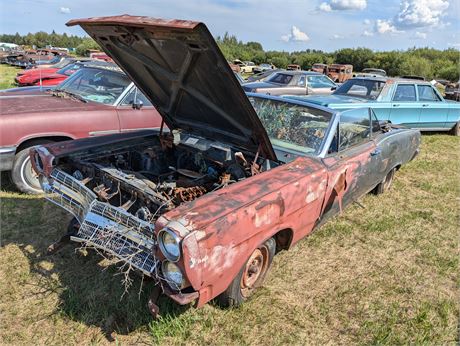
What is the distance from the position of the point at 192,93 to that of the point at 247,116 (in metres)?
0.65

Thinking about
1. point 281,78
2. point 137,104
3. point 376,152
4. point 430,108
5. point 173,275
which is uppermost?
point 281,78

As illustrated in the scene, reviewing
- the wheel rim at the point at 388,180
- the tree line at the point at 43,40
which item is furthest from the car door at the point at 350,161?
the tree line at the point at 43,40

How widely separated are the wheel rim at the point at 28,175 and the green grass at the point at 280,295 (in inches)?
7.3

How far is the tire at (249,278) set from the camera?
2803mm

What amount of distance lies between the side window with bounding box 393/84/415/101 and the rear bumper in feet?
23.8

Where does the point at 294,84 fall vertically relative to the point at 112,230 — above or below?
above

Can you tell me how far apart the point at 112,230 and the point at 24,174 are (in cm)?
267

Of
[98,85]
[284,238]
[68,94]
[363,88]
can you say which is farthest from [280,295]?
[363,88]

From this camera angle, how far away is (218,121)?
137 inches

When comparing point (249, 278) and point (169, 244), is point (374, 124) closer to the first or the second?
point (249, 278)

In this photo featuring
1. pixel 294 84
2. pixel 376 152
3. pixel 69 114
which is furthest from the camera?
pixel 294 84

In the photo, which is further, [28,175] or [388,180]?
[388,180]

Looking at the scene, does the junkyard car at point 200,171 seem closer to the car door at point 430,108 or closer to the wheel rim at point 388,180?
the wheel rim at point 388,180

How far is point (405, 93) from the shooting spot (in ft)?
27.6
